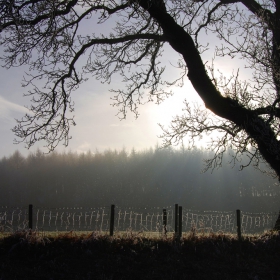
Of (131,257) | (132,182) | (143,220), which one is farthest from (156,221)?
(132,182)

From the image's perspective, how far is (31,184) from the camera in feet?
323

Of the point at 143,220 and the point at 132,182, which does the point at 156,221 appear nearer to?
Answer: the point at 143,220

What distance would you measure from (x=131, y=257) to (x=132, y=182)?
8891 centimetres

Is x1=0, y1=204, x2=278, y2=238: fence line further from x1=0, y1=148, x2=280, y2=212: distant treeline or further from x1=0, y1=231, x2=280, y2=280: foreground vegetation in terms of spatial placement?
x1=0, y1=148, x2=280, y2=212: distant treeline

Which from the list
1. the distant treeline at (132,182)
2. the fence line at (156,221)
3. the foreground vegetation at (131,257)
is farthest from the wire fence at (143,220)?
the distant treeline at (132,182)

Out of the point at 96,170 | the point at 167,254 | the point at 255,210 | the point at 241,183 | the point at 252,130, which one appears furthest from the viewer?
the point at 96,170

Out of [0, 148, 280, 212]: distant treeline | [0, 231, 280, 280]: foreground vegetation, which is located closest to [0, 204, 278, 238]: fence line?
[0, 231, 280, 280]: foreground vegetation

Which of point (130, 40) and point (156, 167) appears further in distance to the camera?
point (156, 167)

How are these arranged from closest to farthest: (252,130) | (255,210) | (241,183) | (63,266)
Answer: (63,266)
(252,130)
(255,210)
(241,183)

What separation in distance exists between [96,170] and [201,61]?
93884 mm

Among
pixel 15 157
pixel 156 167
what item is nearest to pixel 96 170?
pixel 156 167

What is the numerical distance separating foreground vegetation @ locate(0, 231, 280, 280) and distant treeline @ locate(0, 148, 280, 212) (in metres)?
72.9

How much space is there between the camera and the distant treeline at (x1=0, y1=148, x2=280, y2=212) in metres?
89.1

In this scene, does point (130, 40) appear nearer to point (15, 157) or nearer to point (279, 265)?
point (279, 265)
